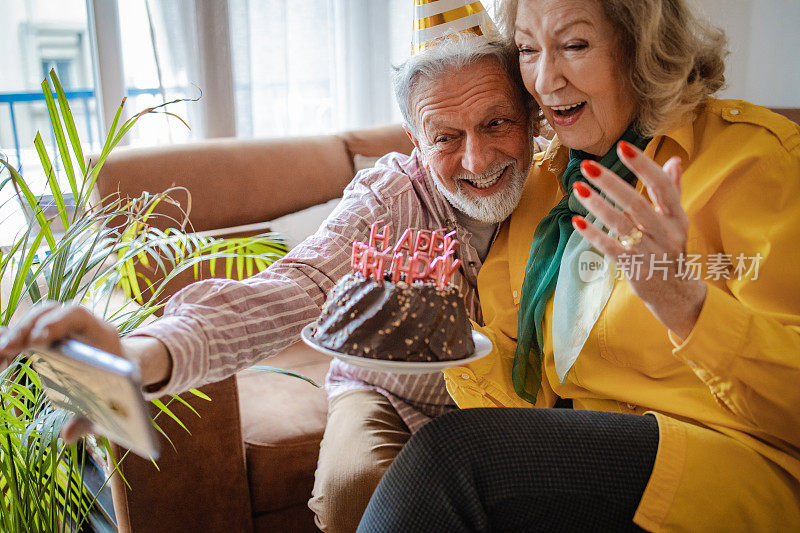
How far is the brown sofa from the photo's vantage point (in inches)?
62.0

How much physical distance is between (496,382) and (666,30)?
2.22 ft

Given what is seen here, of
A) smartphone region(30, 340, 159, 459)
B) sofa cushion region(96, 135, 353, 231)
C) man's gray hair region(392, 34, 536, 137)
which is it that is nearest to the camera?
smartphone region(30, 340, 159, 459)

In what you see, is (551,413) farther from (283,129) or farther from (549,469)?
(283,129)

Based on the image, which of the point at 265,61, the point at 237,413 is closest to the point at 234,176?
the point at 237,413

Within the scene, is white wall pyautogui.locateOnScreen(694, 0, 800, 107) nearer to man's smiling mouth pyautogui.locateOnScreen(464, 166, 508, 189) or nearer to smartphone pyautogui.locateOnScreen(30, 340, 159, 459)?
man's smiling mouth pyautogui.locateOnScreen(464, 166, 508, 189)

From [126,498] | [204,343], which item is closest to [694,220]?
[204,343]

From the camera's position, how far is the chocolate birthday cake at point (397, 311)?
92 cm

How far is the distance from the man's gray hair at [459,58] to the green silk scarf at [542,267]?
212 millimetres

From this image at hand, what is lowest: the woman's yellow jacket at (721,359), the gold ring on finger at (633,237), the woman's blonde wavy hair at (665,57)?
the woman's yellow jacket at (721,359)

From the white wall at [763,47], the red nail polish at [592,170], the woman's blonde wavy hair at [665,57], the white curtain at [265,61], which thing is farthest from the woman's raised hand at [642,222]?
the white curtain at [265,61]

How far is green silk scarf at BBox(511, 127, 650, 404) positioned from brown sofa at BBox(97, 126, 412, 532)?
0.68 meters

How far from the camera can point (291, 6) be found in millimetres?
3541

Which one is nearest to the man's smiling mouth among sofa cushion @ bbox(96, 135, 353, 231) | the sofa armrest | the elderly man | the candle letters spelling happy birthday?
the elderly man

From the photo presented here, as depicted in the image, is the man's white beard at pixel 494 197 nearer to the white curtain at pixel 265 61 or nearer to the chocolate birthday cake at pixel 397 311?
the chocolate birthday cake at pixel 397 311
